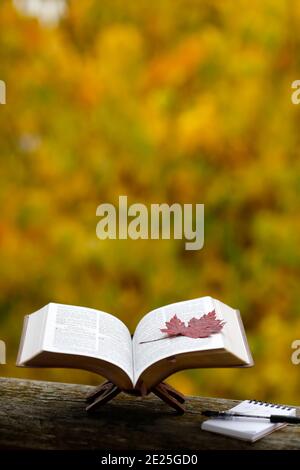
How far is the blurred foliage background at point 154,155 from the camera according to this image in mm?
1989

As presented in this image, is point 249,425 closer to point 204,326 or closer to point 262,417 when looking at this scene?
point 262,417

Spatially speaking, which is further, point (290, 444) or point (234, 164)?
point (234, 164)

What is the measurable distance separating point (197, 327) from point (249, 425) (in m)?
0.14

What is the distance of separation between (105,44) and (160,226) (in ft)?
1.76

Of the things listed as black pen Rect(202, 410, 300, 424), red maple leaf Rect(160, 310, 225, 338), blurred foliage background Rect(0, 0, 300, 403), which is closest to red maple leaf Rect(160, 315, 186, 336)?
red maple leaf Rect(160, 310, 225, 338)

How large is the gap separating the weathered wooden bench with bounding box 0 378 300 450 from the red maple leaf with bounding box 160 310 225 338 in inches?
4.7

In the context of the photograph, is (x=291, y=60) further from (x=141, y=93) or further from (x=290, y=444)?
(x=290, y=444)

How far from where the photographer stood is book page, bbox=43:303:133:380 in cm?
90

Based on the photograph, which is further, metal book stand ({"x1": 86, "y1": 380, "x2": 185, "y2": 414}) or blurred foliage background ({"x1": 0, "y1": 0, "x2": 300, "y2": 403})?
blurred foliage background ({"x1": 0, "y1": 0, "x2": 300, "y2": 403})

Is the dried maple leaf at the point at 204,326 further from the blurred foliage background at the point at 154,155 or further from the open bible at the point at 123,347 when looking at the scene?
the blurred foliage background at the point at 154,155

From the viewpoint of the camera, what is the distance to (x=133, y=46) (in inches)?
79.0

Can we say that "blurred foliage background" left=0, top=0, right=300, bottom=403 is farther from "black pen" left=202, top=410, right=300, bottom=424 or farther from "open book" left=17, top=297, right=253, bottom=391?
"black pen" left=202, top=410, right=300, bottom=424

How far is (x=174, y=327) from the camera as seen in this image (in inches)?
38.1
